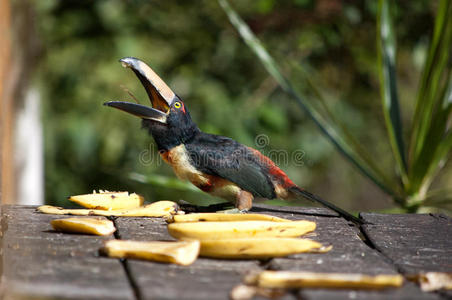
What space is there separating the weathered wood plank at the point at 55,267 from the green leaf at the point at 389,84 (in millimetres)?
2659

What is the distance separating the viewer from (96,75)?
7.65m

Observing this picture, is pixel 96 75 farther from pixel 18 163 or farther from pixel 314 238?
pixel 314 238

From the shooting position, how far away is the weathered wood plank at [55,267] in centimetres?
214

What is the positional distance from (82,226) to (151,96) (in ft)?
4.04

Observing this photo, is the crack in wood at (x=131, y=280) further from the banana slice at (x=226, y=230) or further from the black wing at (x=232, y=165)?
the black wing at (x=232, y=165)

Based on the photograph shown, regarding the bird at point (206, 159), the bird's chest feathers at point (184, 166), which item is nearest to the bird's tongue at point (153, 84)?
the bird at point (206, 159)

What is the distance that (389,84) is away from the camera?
5.19 m

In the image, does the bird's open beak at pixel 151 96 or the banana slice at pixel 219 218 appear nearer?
the banana slice at pixel 219 218

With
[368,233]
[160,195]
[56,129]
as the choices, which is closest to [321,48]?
[160,195]

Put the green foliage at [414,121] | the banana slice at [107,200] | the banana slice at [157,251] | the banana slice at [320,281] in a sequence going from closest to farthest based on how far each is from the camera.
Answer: the banana slice at [320,281] → the banana slice at [157,251] → the banana slice at [107,200] → the green foliage at [414,121]

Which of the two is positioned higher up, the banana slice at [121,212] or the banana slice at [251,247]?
the banana slice at [121,212]

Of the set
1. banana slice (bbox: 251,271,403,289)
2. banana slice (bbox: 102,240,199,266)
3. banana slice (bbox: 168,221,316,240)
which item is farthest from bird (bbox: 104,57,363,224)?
banana slice (bbox: 251,271,403,289)

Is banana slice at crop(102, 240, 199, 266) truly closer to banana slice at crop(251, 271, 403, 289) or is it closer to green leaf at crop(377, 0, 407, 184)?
banana slice at crop(251, 271, 403, 289)

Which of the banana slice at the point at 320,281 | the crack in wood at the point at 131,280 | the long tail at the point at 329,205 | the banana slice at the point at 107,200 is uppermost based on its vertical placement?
the banana slice at the point at 107,200
